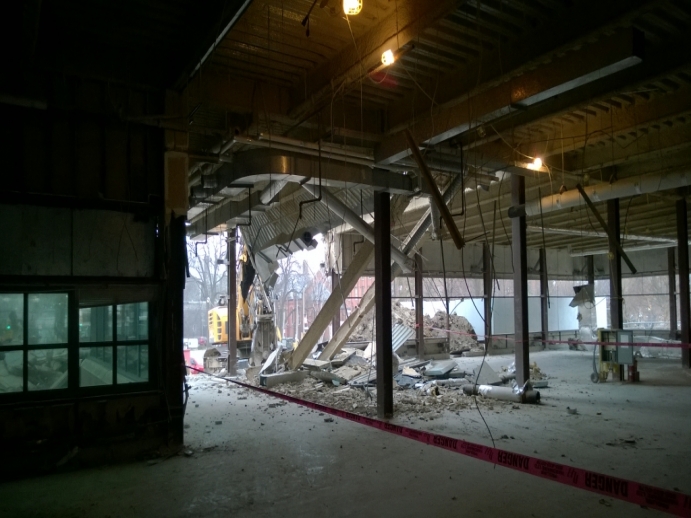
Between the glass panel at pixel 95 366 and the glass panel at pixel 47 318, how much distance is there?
284 millimetres

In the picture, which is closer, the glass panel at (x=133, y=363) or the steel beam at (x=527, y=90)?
the steel beam at (x=527, y=90)

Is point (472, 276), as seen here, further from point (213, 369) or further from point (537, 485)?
point (537, 485)

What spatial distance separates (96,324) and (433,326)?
45.3ft

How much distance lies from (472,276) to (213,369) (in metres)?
10.4


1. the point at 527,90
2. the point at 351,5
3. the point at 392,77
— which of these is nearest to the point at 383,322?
the point at 392,77

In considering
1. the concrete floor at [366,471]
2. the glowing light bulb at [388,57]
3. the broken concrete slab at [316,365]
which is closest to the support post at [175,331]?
the concrete floor at [366,471]

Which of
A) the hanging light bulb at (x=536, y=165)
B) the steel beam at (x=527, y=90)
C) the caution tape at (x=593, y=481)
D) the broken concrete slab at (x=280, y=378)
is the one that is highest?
the steel beam at (x=527, y=90)

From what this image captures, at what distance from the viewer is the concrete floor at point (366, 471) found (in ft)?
13.1

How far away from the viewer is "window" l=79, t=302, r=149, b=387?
5.18 m

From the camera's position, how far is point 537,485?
446 cm

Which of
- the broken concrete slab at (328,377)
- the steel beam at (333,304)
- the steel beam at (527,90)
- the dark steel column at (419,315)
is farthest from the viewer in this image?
the dark steel column at (419,315)

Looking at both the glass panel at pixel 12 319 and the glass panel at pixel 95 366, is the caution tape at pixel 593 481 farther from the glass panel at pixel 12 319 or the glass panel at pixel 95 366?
the glass panel at pixel 12 319

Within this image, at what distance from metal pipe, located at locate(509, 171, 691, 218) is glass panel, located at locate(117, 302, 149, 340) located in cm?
624

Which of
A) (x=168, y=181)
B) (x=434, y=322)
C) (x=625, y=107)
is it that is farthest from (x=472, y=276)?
(x=168, y=181)
